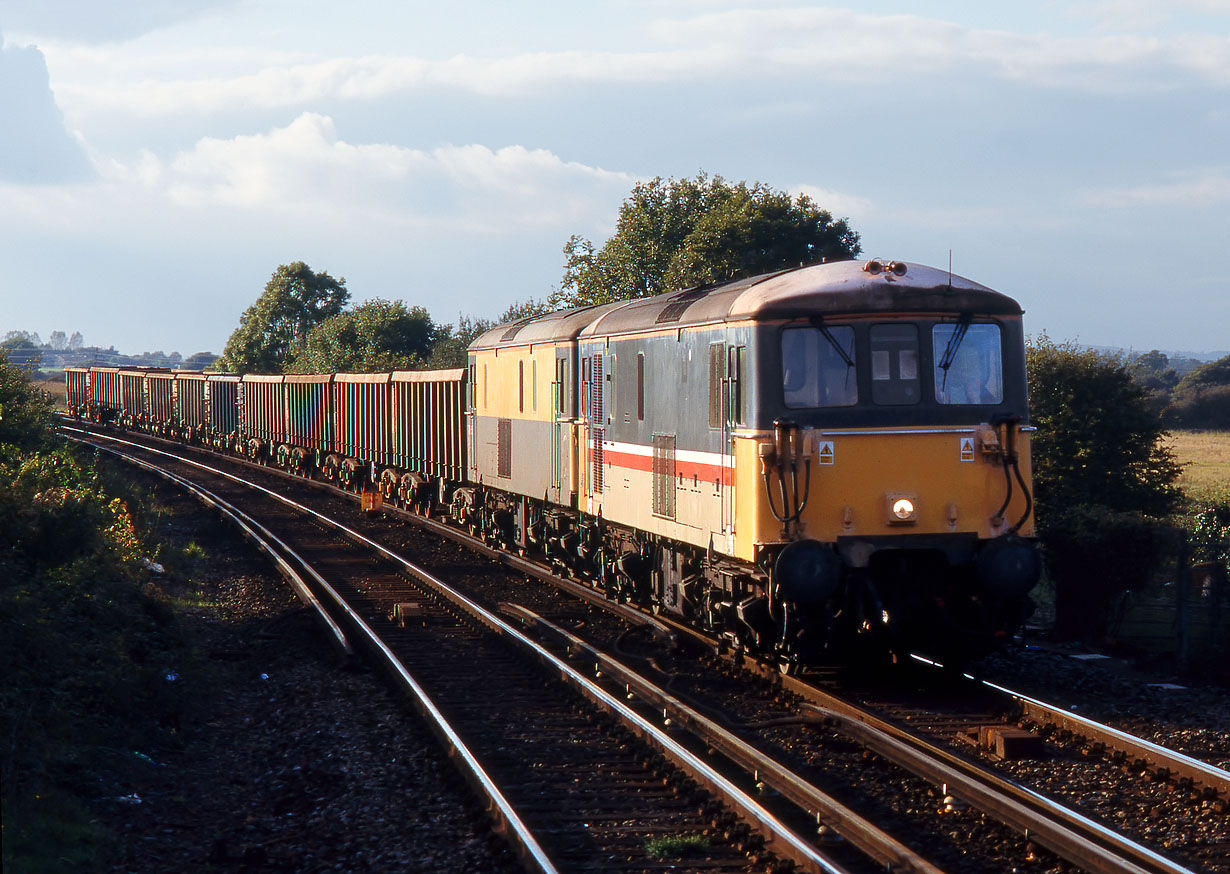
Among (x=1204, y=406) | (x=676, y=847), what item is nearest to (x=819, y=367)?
(x=676, y=847)

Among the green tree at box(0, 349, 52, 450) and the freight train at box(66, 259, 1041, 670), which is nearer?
the freight train at box(66, 259, 1041, 670)

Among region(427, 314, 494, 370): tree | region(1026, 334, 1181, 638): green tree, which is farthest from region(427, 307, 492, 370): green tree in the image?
region(1026, 334, 1181, 638): green tree

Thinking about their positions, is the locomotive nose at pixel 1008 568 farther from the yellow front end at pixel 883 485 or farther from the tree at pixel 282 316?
the tree at pixel 282 316

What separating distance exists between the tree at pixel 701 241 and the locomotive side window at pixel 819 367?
107 ft

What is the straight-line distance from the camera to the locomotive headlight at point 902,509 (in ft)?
35.7

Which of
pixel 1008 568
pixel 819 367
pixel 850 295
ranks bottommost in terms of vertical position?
pixel 1008 568

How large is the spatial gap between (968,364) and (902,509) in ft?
4.72

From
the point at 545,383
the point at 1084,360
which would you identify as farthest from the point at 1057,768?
the point at 1084,360

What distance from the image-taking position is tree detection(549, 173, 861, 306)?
49938mm

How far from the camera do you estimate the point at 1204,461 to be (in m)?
52.8

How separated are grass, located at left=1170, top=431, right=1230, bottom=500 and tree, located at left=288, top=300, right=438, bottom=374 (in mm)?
41055

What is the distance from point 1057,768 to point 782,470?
10.8 ft

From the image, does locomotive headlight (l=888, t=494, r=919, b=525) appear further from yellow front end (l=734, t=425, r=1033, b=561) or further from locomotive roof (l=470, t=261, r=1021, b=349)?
locomotive roof (l=470, t=261, r=1021, b=349)

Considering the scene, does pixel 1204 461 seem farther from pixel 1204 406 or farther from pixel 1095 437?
pixel 1095 437
